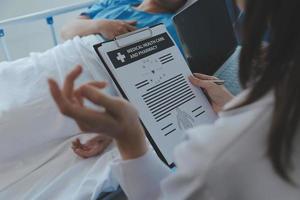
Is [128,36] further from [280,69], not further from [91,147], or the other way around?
[280,69]

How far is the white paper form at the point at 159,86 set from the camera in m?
0.98

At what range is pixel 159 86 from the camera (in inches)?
41.0

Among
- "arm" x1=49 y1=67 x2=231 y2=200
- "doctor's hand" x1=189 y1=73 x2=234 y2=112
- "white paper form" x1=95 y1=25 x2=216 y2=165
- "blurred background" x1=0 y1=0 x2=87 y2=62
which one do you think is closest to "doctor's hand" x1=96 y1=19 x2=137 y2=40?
"white paper form" x1=95 y1=25 x2=216 y2=165

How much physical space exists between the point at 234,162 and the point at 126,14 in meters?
1.25

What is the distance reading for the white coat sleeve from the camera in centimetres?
65

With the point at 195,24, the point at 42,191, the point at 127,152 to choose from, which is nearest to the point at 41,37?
the point at 195,24

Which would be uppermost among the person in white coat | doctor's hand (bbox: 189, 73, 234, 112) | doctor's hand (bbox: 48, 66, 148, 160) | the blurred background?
the blurred background

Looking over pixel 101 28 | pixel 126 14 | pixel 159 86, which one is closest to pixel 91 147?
pixel 159 86

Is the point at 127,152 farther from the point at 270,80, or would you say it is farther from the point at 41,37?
the point at 41,37

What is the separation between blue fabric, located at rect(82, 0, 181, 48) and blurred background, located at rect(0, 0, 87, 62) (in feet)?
2.10

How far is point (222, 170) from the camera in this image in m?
0.40

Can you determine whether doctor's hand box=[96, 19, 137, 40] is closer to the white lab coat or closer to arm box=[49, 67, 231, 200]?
arm box=[49, 67, 231, 200]

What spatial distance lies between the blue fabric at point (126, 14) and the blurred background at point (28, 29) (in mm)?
641

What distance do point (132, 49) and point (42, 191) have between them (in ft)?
1.56
